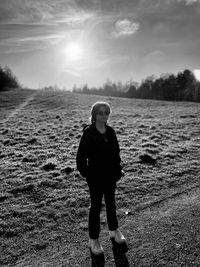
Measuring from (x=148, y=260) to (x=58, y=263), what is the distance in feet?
6.04

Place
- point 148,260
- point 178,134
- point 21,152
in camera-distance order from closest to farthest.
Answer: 1. point 148,260
2. point 21,152
3. point 178,134

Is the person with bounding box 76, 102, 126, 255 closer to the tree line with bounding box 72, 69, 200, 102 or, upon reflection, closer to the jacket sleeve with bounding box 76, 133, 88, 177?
the jacket sleeve with bounding box 76, 133, 88, 177

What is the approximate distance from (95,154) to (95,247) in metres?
2.05

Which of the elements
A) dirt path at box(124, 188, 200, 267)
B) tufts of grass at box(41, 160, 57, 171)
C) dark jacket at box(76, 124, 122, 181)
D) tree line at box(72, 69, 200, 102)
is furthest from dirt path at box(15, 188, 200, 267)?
tree line at box(72, 69, 200, 102)

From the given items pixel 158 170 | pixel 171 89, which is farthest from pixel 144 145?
pixel 171 89

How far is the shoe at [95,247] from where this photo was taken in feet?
16.5

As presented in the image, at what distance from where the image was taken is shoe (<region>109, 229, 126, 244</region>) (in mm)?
5293

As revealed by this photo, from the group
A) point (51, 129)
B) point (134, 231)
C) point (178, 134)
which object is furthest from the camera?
point (51, 129)

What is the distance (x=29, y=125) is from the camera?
21.8 metres

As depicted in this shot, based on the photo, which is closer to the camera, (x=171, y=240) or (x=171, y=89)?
(x=171, y=240)

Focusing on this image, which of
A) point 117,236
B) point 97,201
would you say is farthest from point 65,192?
point 97,201

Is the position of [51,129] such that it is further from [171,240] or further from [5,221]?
[171,240]

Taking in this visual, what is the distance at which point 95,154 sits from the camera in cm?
484

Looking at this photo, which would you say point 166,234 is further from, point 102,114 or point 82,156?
point 102,114
